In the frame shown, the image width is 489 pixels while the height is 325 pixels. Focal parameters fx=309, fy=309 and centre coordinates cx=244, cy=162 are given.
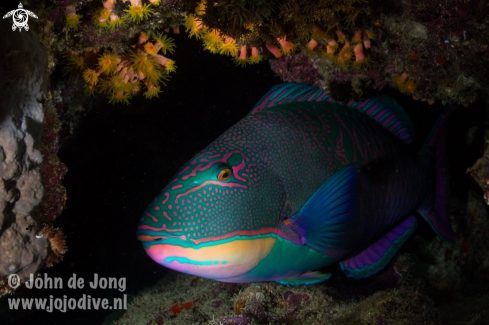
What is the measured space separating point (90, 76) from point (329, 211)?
2.75 metres

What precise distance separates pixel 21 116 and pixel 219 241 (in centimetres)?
171

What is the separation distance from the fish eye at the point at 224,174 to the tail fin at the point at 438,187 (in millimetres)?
2905

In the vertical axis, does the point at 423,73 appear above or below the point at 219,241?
above

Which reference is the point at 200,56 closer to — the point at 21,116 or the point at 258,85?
the point at 258,85

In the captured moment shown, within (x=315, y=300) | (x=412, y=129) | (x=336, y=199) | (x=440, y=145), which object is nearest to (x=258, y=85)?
(x=412, y=129)

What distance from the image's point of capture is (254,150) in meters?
2.79

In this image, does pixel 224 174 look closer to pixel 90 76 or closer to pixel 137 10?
pixel 137 10

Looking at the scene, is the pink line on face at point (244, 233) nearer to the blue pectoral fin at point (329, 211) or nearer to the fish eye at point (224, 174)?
the blue pectoral fin at point (329, 211)

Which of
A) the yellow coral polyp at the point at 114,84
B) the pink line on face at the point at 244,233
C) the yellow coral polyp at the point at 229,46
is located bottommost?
the pink line on face at the point at 244,233

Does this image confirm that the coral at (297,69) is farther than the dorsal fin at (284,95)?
Yes

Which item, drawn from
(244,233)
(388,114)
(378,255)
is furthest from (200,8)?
(378,255)

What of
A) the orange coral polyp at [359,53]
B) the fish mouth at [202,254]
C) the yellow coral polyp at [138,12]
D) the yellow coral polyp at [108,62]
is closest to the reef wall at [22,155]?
the yellow coral polyp at [108,62]

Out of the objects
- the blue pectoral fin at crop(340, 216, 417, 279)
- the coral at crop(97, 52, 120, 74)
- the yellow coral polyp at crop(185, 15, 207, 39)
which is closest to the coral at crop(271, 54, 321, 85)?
the yellow coral polyp at crop(185, 15, 207, 39)

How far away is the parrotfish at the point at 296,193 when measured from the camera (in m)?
2.42
